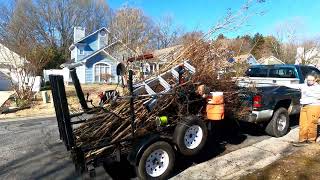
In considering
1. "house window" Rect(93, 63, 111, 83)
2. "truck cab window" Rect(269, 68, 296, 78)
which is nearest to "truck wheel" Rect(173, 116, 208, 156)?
"truck cab window" Rect(269, 68, 296, 78)

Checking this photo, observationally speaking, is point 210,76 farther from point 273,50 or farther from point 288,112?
point 273,50

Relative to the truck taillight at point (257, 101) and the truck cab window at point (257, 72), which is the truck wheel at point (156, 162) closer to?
the truck taillight at point (257, 101)

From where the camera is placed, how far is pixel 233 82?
289 inches

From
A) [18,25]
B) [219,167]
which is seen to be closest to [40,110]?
[219,167]

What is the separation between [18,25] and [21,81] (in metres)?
36.5

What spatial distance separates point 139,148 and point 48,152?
124 inches

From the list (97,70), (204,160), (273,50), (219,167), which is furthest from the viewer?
(273,50)

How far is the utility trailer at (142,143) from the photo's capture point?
15.4 ft

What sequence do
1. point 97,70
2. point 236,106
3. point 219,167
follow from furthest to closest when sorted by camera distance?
1. point 97,70
2. point 236,106
3. point 219,167

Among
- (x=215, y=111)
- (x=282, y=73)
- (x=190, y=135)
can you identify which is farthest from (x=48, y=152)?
(x=282, y=73)

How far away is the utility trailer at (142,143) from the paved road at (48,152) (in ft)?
1.82

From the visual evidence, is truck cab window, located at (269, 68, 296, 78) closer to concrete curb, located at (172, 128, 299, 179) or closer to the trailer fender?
concrete curb, located at (172, 128, 299, 179)

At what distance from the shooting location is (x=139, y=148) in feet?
16.7

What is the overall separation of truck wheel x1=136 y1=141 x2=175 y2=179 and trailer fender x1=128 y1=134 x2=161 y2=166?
0.05 metres
